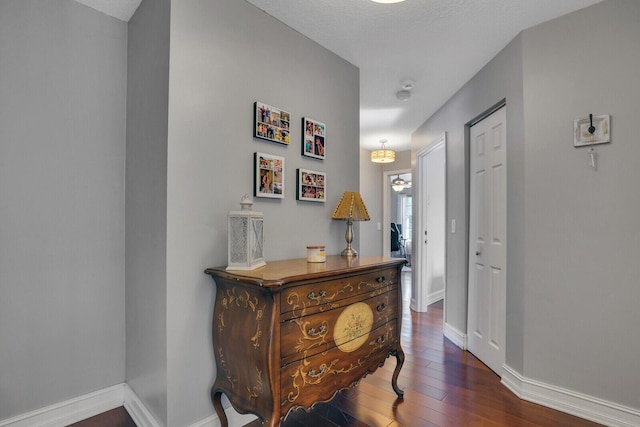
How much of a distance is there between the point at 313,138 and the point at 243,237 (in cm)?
99

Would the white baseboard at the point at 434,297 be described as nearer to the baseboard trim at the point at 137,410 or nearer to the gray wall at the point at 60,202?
the baseboard trim at the point at 137,410

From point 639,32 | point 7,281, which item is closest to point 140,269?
point 7,281

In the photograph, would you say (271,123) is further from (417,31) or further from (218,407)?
(218,407)

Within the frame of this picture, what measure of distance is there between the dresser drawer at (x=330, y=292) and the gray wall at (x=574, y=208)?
3.30ft

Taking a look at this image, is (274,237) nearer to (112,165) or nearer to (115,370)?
(112,165)

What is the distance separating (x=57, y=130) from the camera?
185 cm

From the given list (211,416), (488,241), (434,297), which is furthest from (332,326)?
(434,297)

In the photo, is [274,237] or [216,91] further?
[274,237]

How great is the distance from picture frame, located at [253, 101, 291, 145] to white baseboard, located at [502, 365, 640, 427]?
2220 millimetres

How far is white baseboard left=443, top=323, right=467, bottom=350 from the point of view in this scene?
9.83 ft

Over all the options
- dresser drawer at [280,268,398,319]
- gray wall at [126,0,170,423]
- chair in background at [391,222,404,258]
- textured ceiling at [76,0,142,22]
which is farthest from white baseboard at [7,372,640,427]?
chair in background at [391,222,404,258]

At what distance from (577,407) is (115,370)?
281 centimetres

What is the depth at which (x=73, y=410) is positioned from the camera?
1853 mm

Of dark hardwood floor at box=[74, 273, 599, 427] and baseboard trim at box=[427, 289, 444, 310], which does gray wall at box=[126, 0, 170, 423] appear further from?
baseboard trim at box=[427, 289, 444, 310]
